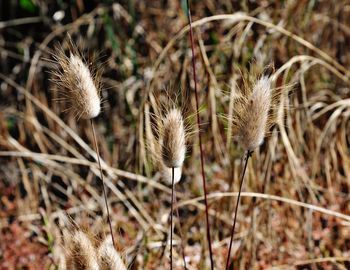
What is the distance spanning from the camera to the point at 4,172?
2.52 meters

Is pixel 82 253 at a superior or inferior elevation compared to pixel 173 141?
inferior

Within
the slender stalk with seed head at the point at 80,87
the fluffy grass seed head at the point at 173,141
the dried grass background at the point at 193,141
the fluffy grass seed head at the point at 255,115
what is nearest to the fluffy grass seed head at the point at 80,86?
the slender stalk with seed head at the point at 80,87

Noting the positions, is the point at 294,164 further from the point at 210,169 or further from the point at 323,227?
the point at 210,169

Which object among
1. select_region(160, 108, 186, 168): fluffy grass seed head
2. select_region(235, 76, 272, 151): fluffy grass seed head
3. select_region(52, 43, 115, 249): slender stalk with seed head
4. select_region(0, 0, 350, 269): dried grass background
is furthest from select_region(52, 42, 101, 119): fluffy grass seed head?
select_region(0, 0, 350, 269): dried grass background

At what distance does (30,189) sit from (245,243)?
1.03m

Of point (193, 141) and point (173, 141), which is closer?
point (173, 141)

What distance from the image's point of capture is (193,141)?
2.10m

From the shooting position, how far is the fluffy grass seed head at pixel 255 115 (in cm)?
89

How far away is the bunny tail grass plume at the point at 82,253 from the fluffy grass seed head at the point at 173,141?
179 mm

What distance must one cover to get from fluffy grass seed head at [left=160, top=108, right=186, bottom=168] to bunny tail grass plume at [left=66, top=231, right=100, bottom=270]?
0.59 ft

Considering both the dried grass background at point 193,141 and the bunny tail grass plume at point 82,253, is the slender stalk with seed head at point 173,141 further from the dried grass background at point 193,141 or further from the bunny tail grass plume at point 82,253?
the dried grass background at point 193,141

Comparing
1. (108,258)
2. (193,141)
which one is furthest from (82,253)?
(193,141)

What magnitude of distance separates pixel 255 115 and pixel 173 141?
136 millimetres

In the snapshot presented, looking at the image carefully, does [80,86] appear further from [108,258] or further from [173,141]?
[108,258]
